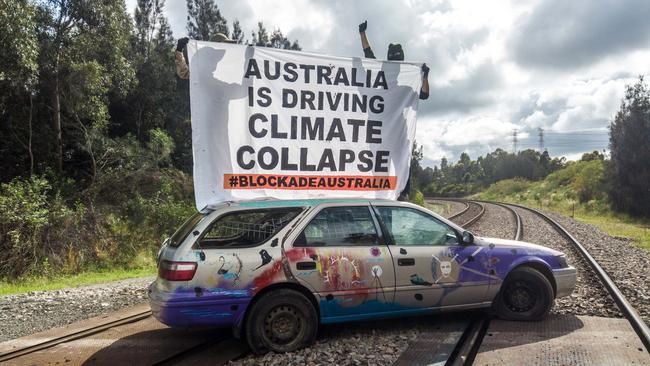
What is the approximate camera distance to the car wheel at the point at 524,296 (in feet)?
18.3

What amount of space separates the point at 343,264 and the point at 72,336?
3.32 meters

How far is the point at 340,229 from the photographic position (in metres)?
5.09

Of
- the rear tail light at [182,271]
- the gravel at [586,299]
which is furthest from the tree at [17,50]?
the gravel at [586,299]

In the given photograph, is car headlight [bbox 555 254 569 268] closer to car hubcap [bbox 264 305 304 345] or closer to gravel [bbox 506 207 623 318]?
gravel [bbox 506 207 623 318]

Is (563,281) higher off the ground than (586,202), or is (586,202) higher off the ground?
(563,281)

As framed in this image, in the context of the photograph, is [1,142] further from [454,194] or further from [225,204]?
[454,194]

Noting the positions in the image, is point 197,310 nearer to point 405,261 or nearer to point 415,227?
point 405,261

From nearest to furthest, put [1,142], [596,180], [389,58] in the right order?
[389,58], [1,142], [596,180]

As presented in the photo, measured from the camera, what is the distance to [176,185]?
1761 centimetres

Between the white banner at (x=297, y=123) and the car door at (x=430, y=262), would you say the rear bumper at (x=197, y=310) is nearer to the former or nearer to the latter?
the white banner at (x=297, y=123)

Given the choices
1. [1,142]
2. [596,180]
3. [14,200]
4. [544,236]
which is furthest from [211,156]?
[596,180]

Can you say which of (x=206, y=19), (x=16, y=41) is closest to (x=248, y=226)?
(x=16, y=41)

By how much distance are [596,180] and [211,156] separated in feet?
128

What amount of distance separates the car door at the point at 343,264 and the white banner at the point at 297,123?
2.40 feet
